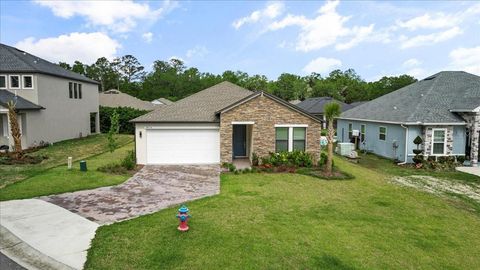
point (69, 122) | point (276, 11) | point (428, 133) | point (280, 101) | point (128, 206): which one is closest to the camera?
point (128, 206)

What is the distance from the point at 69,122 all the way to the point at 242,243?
2709 centimetres

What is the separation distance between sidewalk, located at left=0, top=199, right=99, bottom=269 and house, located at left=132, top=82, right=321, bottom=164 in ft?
27.1

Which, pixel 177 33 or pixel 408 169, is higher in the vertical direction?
pixel 177 33

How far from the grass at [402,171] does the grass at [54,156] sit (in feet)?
58.8

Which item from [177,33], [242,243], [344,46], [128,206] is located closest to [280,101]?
[128,206]

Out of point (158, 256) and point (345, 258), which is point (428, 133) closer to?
point (345, 258)

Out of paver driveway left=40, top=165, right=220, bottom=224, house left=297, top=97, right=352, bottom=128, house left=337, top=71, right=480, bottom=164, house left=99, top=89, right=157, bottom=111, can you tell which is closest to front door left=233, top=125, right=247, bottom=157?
paver driveway left=40, top=165, right=220, bottom=224

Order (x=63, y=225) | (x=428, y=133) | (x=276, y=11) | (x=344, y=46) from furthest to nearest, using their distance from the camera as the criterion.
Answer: (x=344, y=46)
(x=276, y=11)
(x=428, y=133)
(x=63, y=225)

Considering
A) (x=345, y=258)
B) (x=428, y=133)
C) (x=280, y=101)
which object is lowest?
(x=345, y=258)

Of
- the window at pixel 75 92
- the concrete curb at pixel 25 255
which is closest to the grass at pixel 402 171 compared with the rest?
the concrete curb at pixel 25 255

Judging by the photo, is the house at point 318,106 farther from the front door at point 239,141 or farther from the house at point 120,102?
the front door at point 239,141

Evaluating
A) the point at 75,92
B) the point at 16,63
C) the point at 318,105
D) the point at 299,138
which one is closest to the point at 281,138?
the point at 299,138

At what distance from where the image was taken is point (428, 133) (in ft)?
62.9

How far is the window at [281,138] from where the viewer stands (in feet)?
59.3
